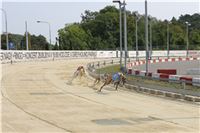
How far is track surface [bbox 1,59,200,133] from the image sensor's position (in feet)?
44.8

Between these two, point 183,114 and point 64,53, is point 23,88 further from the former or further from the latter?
point 64,53

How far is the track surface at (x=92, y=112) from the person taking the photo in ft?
44.8

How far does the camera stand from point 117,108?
18312 mm

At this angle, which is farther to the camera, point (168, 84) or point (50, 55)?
point (50, 55)

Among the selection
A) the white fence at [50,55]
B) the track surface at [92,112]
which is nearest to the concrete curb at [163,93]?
the track surface at [92,112]

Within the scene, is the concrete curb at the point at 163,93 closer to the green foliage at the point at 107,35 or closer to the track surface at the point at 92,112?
Result: the track surface at the point at 92,112

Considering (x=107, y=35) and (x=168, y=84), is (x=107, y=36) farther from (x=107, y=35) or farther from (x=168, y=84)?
(x=168, y=84)

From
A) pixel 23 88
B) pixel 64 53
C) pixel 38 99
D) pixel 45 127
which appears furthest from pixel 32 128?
pixel 64 53

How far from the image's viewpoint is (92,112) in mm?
17156

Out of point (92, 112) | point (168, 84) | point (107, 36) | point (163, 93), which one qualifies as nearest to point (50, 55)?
point (168, 84)

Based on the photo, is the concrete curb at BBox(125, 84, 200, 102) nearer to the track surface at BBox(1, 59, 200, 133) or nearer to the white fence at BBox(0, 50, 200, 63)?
the track surface at BBox(1, 59, 200, 133)

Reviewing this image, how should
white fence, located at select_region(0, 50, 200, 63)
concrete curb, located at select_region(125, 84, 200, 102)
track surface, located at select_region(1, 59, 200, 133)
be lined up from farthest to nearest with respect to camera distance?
white fence, located at select_region(0, 50, 200, 63) < concrete curb, located at select_region(125, 84, 200, 102) < track surface, located at select_region(1, 59, 200, 133)

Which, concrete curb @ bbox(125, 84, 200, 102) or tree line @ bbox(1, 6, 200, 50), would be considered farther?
tree line @ bbox(1, 6, 200, 50)

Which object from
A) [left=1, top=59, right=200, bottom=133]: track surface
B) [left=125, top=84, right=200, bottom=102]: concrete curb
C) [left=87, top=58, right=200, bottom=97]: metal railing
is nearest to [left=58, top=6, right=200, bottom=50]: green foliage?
[left=87, top=58, right=200, bottom=97]: metal railing
